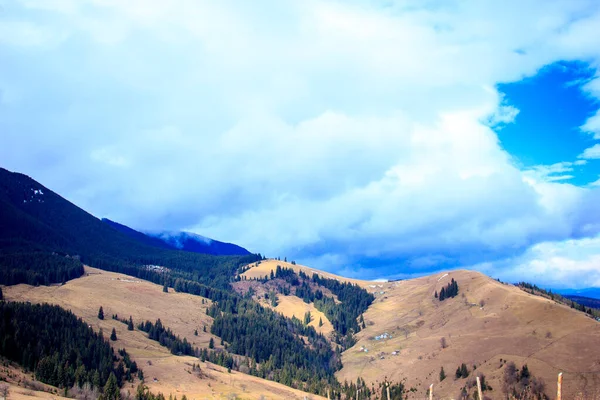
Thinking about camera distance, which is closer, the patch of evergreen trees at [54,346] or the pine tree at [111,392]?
the pine tree at [111,392]

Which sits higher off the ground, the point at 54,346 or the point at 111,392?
the point at 54,346

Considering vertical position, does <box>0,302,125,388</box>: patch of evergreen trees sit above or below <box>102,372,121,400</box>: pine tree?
above

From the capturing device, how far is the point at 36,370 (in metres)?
116

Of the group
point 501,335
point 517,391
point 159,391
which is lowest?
point 159,391

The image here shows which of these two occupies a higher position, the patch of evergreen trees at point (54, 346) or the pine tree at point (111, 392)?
the patch of evergreen trees at point (54, 346)

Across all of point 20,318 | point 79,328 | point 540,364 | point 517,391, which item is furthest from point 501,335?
point 20,318

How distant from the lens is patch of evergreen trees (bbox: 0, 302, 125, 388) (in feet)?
389

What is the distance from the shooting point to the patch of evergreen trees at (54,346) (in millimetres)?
118688

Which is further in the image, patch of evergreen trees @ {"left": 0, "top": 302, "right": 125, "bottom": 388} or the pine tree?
patch of evergreen trees @ {"left": 0, "top": 302, "right": 125, "bottom": 388}

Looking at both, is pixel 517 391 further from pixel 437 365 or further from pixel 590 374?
pixel 437 365

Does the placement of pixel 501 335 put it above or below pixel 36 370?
above

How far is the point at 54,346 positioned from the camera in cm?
Answer: 13900

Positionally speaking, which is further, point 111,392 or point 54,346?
point 54,346

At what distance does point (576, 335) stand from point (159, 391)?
140848 millimetres
